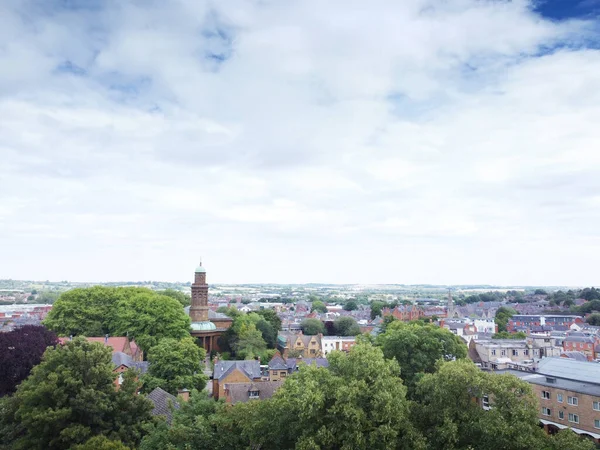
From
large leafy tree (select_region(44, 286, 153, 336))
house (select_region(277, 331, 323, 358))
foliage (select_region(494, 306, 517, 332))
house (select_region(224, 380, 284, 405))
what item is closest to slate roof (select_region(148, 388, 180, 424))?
house (select_region(224, 380, 284, 405))

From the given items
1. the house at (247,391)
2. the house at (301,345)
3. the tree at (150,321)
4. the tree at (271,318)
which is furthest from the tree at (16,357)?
the tree at (271,318)

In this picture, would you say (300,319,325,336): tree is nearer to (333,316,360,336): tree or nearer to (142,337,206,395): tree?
(333,316,360,336): tree

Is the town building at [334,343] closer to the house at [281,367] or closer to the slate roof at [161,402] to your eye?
the house at [281,367]

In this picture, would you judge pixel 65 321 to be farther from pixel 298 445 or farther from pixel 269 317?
pixel 298 445

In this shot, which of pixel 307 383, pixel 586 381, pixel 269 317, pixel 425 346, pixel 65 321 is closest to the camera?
pixel 307 383

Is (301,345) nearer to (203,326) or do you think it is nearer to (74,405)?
(203,326)

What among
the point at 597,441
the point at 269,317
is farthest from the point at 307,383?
the point at 269,317

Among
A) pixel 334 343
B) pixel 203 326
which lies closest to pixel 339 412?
pixel 203 326
